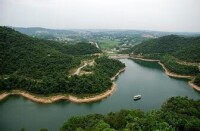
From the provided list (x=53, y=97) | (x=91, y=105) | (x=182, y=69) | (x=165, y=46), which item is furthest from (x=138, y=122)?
(x=165, y=46)

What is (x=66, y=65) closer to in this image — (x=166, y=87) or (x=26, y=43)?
(x=26, y=43)

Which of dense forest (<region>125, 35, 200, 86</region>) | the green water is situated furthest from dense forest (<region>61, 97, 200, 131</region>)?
dense forest (<region>125, 35, 200, 86</region>)

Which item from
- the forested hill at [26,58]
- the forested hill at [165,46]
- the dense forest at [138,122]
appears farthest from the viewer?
the forested hill at [165,46]

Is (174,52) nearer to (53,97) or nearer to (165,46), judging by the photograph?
(165,46)

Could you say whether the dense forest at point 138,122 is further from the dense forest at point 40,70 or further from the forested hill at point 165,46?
the forested hill at point 165,46

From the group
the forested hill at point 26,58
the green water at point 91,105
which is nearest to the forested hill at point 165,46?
the green water at point 91,105

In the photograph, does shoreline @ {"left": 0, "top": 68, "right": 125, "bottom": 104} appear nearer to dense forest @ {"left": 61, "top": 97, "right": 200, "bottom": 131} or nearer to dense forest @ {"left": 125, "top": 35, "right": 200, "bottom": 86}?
dense forest @ {"left": 61, "top": 97, "right": 200, "bottom": 131}
